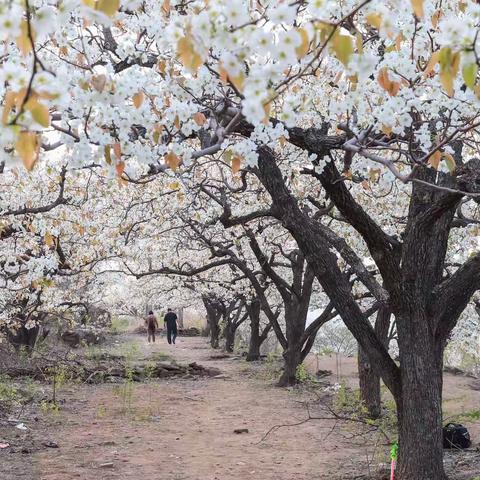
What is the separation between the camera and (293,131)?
5.11 metres

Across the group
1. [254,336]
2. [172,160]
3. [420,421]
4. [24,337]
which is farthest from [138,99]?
[254,336]

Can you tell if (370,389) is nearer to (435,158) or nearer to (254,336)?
(435,158)

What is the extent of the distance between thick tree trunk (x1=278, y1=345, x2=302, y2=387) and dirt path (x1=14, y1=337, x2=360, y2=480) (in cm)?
43

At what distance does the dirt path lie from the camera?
7055mm

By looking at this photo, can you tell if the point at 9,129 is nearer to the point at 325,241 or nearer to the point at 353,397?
the point at 325,241

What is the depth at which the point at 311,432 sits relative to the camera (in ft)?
31.1

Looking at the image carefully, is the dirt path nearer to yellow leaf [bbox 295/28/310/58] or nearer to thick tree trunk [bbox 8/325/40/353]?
thick tree trunk [bbox 8/325/40/353]

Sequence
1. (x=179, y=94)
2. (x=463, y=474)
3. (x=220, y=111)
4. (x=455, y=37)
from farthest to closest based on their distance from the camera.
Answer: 1. (x=463, y=474)
2. (x=220, y=111)
3. (x=179, y=94)
4. (x=455, y=37)

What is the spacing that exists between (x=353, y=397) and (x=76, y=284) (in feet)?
29.7

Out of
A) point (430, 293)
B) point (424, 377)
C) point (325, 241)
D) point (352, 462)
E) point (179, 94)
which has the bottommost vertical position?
point (352, 462)

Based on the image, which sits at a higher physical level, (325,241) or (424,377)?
(325,241)

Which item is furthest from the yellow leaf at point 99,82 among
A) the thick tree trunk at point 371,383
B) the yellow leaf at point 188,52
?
the thick tree trunk at point 371,383

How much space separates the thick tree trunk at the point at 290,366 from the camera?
13883 millimetres

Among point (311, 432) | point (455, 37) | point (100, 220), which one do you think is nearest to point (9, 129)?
point (455, 37)
